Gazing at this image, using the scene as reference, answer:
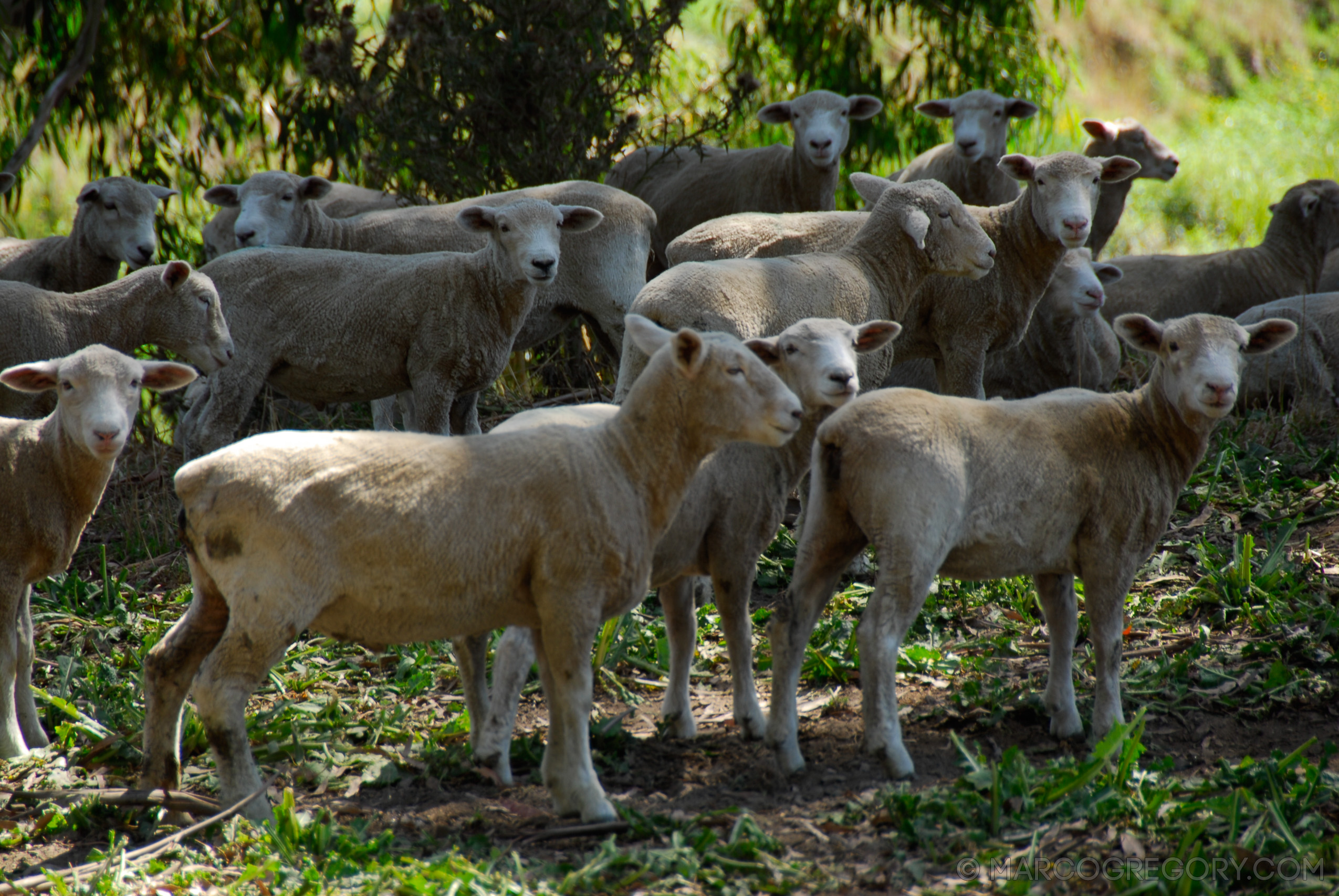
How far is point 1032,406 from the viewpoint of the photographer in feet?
16.2

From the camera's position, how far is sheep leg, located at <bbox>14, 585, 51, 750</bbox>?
491 cm

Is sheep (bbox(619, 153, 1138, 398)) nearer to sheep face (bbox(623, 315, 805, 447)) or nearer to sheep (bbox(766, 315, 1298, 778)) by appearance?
sheep (bbox(766, 315, 1298, 778))

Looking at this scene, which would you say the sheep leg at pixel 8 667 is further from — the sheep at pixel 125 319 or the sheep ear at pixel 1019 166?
the sheep ear at pixel 1019 166

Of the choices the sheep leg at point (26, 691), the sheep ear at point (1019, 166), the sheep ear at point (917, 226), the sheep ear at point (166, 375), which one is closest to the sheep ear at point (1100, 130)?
the sheep ear at point (1019, 166)

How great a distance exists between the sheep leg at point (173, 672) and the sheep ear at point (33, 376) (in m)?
1.27

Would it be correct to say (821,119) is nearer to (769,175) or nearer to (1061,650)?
(769,175)

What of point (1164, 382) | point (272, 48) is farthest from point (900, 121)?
point (1164, 382)

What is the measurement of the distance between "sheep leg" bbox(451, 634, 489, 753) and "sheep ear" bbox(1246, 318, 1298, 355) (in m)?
3.33

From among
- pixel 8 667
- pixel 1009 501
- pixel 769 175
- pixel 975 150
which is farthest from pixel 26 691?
pixel 975 150

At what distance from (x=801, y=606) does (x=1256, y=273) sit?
7.61 meters

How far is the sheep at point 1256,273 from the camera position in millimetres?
10484

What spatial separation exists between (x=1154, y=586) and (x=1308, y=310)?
3.88 m

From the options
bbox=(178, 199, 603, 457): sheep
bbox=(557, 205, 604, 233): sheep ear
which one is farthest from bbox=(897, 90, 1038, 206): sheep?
bbox=(178, 199, 603, 457): sheep

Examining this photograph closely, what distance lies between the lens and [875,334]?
5.24 m
